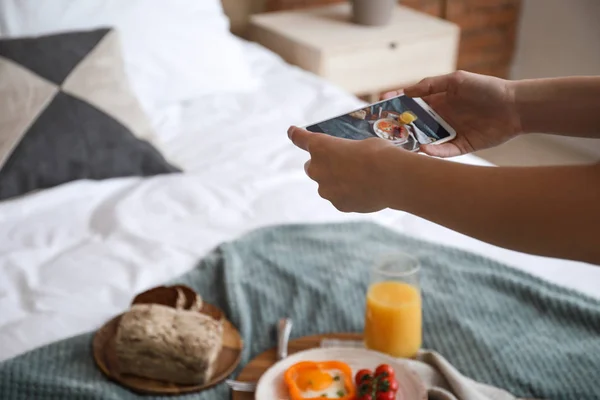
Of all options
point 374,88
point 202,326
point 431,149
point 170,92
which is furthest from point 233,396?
point 374,88

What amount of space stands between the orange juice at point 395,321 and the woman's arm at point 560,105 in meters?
0.32

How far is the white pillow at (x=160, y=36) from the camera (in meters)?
1.93

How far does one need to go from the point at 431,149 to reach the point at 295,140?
0.23 m

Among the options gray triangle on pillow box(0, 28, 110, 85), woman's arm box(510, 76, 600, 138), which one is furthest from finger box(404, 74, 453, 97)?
gray triangle on pillow box(0, 28, 110, 85)

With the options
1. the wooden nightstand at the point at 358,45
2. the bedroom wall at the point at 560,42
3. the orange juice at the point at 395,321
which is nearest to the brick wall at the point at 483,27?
the bedroom wall at the point at 560,42

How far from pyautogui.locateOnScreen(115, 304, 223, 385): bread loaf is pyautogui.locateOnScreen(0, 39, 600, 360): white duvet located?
0.17 metres

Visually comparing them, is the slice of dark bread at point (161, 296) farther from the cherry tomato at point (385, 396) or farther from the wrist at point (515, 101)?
the wrist at point (515, 101)

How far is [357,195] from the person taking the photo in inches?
37.7

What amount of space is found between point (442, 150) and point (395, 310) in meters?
0.25

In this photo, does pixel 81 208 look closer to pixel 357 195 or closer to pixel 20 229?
pixel 20 229

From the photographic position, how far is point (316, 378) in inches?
41.4

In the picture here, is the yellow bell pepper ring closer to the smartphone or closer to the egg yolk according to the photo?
the egg yolk

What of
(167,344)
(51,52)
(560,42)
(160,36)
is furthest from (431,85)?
(560,42)

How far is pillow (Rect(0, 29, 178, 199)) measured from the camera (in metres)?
1.62
